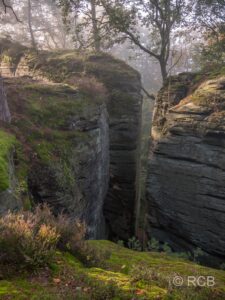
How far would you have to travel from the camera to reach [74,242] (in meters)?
6.21

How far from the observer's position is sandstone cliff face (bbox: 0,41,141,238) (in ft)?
38.2

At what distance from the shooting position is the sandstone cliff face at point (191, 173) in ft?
42.5

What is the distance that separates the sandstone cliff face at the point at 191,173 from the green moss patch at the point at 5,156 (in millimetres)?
6953

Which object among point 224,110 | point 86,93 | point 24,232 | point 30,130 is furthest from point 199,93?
point 24,232

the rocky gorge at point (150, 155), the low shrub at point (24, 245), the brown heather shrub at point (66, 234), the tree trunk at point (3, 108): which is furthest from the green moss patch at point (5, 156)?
the low shrub at point (24, 245)

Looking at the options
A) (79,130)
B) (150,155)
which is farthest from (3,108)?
(150,155)

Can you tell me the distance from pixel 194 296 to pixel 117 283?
124cm

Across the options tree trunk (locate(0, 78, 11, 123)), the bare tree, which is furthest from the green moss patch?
the bare tree

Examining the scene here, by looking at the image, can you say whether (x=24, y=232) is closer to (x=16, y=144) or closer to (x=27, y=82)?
(x=16, y=144)

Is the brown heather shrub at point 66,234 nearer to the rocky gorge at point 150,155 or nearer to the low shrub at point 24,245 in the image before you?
the low shrub at point 24,245

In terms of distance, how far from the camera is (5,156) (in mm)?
8906

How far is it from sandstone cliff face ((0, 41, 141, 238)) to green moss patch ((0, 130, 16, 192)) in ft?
3.36

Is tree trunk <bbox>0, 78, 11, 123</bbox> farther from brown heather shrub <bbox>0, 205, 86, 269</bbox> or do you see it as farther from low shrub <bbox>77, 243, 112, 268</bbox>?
low shrub <bbox>77, 243, 112, 268</bbox>

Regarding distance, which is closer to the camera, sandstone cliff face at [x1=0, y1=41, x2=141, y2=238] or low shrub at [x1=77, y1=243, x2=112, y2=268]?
low shrub at [x1=77, y1=243, x2=112, y2=268]
